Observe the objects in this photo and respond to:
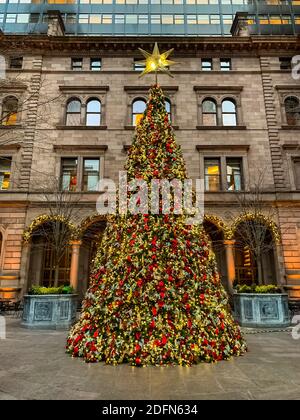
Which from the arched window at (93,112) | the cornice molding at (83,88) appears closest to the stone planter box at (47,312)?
the arched window at (93,112)

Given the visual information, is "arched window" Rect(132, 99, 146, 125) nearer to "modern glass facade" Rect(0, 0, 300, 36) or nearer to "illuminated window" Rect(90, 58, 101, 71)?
"illuminated window" Rect(90, 58, 101, 71)

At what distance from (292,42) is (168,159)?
18.6m

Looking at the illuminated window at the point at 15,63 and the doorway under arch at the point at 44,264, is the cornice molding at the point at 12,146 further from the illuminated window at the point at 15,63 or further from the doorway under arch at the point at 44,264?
the illuminated window at the point at 15,63

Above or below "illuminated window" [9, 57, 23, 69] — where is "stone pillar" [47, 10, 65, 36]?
above

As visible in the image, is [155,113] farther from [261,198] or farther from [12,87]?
[12,87]

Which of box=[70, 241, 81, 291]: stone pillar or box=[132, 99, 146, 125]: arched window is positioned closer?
box=[70, 241, 81, 291]: stone pillar

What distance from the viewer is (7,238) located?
1595 centimetres

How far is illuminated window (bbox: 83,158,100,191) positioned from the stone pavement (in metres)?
12.1

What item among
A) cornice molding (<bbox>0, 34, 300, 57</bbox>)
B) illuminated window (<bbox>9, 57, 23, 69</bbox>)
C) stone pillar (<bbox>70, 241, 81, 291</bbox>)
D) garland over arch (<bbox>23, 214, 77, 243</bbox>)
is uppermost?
cornice molding (<bbox>0, 34, 300, 57</bbox>)

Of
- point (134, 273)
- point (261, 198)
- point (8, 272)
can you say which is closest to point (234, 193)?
point (261, 198)

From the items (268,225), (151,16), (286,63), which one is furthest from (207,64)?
(268,225)

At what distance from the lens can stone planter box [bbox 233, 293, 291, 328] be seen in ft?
32.5

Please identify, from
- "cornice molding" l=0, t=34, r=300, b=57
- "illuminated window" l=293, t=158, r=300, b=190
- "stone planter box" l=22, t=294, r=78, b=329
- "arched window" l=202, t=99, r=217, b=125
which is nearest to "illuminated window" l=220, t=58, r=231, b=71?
"cornice molding" l=0, t=34, r=300, b=57

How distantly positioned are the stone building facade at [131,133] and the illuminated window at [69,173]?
0.06 meters
